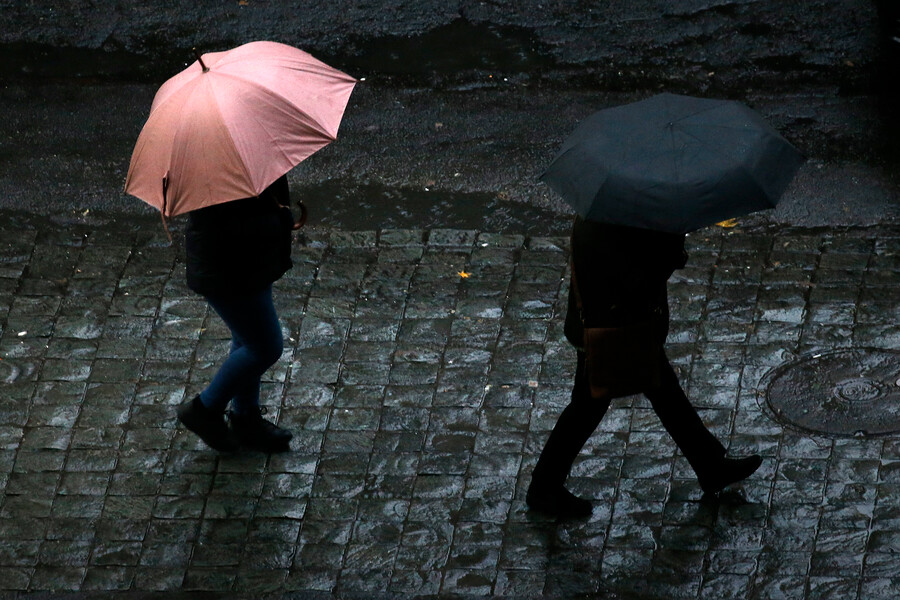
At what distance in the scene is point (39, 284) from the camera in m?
7.91

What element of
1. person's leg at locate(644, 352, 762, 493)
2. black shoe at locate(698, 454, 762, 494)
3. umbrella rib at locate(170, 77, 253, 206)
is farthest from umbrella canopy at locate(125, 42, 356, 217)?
black shoe at locate(698, 454, 762, 494)

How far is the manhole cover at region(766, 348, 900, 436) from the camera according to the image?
6.44 meters

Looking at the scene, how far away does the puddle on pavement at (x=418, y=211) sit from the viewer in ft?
27.3

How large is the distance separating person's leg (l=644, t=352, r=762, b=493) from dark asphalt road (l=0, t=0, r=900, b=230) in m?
2.68

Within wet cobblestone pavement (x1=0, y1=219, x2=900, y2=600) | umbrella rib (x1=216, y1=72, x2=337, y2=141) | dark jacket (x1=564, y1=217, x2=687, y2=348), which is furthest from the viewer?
wet cobblestone pavement (x1=0, y1=219, x2=900, y2=600)

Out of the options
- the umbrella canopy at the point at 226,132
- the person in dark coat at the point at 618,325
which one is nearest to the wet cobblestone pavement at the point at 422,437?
the person in dark coat at the point at 618,325

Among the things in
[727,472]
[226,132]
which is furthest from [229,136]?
[727,472]

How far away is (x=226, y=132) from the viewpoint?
5.25 meters

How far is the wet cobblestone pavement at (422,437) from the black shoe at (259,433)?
0.09 metres

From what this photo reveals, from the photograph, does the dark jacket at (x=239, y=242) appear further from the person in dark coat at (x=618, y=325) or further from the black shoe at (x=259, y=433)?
the person in dark coat at (x=618, y=325)

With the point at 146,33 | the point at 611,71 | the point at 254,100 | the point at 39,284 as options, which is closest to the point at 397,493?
the point at 254,100

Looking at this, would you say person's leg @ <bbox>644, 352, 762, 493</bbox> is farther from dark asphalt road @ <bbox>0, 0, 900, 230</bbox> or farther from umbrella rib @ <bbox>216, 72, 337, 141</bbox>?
dark asphalt road @ <bbox>0, 0, 900, 230</bbox>

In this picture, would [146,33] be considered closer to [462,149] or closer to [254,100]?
[462,149]

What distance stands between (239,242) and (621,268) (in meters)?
1.73
